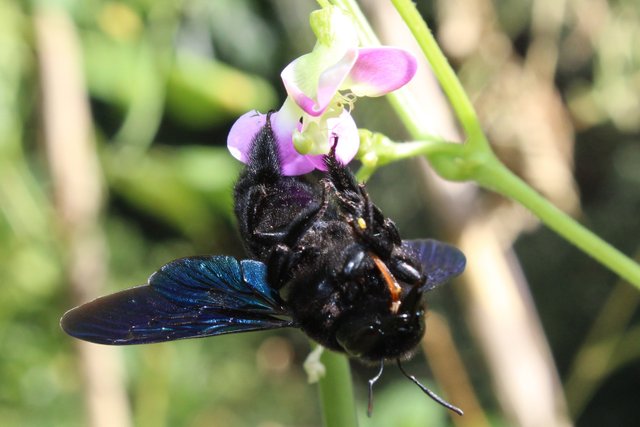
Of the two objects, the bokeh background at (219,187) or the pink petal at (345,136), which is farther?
the bokeh background at (219,187)

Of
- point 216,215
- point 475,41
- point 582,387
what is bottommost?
point 582,387

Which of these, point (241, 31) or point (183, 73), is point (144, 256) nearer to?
point (241, 31)

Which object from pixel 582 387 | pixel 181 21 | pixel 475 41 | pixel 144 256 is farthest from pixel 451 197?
pixel 144 256

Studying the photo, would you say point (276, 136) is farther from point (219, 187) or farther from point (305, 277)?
point (219, 187)

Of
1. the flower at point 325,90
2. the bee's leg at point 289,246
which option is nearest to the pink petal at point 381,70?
the flower at point 325,90

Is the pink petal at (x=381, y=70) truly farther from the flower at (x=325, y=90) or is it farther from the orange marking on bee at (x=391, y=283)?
the orange marking on bee at (x=391, y=283)

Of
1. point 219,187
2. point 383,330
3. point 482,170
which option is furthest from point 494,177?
point 219,187

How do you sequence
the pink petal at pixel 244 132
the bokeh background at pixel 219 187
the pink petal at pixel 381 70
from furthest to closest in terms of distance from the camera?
1. the bokeh background at pixel 219 187
2. the pink petal at pixel 244 132
3. the pink petal at pixel 381 70
